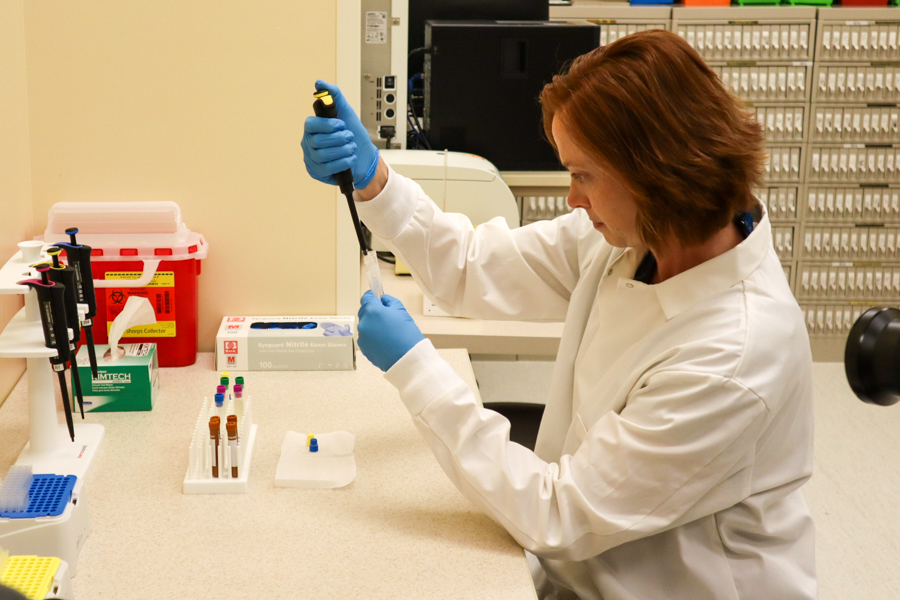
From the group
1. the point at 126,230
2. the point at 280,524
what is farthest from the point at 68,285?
the point at 126,230

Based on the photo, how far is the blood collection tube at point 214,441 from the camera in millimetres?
1100

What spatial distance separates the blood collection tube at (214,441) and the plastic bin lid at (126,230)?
48 centimetres

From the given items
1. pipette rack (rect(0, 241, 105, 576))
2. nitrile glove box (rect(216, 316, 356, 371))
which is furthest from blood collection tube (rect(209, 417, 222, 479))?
nitrile glove box (rect(216, 316, 356, 371))

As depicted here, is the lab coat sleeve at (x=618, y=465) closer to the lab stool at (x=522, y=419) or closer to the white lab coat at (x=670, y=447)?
the white lab coat at (x=670, y=447)

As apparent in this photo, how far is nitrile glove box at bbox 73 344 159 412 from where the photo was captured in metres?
1.33

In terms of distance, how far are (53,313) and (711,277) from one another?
0.82 metres

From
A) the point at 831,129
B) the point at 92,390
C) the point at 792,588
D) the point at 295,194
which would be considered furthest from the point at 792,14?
the point at 92,390

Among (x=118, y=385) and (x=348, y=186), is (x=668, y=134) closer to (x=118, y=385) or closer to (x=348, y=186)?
(x=348, y=186)

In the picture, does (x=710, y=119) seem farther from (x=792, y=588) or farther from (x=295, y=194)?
(x=295, y=194)

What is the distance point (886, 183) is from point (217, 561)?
318 cm

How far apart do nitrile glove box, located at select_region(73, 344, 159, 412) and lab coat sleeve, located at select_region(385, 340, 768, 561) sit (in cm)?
53

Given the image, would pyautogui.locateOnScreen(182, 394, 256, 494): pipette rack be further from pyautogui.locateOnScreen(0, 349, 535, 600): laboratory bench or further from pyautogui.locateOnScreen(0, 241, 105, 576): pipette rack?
pyautogui.locateOnScreen(0, 241, 105, 576): pipette rack

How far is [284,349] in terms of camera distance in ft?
4.95

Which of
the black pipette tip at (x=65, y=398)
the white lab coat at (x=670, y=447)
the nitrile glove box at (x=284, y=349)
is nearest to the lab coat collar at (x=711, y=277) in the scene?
the white lab coat at (x=670, y=447)
